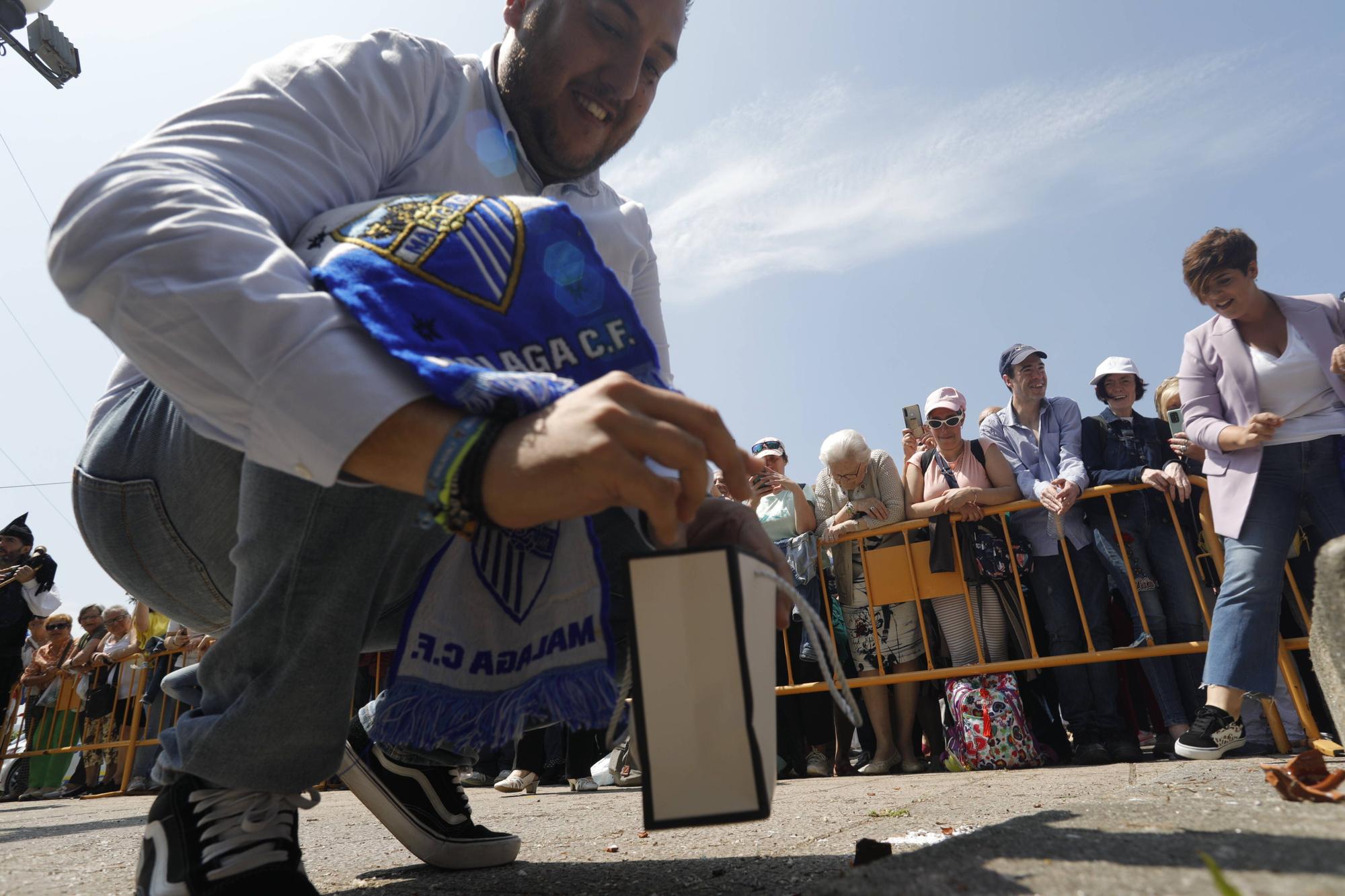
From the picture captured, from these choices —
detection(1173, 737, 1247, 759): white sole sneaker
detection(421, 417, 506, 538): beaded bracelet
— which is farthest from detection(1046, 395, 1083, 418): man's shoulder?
detection(421, 417, 506, 538): beaded bracelet

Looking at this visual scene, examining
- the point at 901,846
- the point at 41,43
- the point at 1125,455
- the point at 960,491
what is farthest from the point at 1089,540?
the point at 41,43

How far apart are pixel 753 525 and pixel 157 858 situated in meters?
0.99

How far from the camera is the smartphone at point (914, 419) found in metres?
6.20

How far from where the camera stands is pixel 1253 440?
358 cm

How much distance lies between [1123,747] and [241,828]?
4267 millimetres

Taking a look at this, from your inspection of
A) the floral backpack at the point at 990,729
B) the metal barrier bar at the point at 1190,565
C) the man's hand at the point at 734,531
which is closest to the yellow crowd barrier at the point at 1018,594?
the metal barrier bar at the point at 1190,565

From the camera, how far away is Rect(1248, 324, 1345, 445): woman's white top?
11.7 ft

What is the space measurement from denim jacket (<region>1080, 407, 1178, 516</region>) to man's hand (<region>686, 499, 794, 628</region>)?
13.0ft

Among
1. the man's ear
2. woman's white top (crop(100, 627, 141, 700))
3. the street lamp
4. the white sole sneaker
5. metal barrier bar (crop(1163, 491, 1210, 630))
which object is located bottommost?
the white sole sneaker

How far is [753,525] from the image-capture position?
4.48ft

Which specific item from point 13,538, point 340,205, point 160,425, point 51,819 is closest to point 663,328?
point 340,205

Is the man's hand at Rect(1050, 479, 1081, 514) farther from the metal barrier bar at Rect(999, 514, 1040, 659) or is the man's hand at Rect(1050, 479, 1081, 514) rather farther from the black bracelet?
the black bracelet

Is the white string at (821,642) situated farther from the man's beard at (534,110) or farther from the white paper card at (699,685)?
the man's beard at (534,110)

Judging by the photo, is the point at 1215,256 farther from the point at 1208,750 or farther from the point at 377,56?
the point at 377,56
